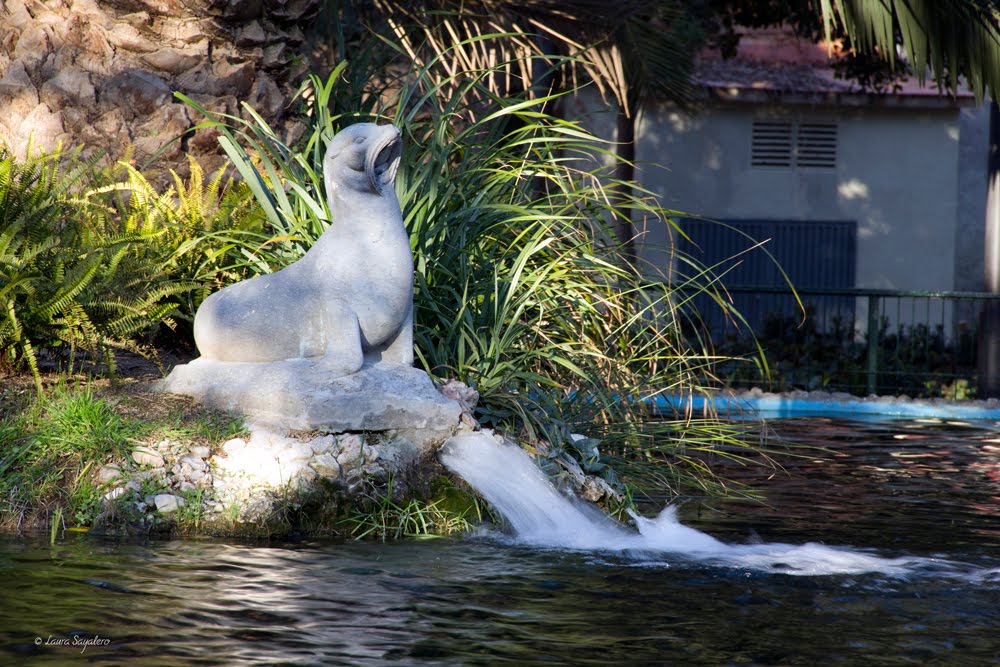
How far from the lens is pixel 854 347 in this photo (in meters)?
15.3

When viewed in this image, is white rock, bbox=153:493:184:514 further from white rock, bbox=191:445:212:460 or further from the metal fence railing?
the metal fence railing

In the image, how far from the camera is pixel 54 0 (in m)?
8.02

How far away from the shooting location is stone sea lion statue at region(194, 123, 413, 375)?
234 inches

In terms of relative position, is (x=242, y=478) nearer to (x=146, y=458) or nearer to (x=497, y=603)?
(x=146, y=458)

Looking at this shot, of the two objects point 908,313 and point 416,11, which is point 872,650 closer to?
point 416,11

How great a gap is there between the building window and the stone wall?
39.1 feet

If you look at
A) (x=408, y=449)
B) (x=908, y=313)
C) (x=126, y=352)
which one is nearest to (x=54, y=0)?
(x=126, y=352)

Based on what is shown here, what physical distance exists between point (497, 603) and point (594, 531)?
1433 millimetres

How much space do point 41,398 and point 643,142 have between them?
1454 centimetres

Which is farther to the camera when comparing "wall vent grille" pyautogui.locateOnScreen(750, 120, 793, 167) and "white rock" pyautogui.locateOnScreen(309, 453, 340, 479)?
"wall vent grille" pyautogui.locateOnScreen(750, 120, 793, 167)

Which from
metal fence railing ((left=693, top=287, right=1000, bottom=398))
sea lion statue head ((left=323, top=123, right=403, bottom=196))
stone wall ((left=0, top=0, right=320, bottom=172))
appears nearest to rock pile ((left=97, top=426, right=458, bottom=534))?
sea lion statue head ((left=323, top=123, right=403, bottom=196))

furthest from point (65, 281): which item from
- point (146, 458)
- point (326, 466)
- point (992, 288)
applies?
point (992, 288)

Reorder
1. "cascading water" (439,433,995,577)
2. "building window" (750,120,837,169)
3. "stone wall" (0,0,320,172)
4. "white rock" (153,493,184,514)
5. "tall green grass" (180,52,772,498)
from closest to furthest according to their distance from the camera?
"cascading water" (439,433,995,577), "white rock" (153,493,184,514), "tall green grass" (180,52,772,498), "stone wall" (0,0,320,172), "building window" (750,120,837,169)

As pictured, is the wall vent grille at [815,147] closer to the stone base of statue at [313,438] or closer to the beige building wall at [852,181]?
the beige building wall at [852,181]
